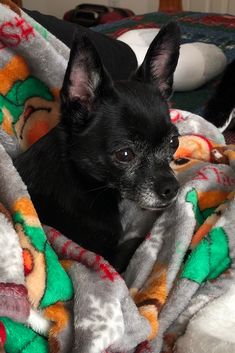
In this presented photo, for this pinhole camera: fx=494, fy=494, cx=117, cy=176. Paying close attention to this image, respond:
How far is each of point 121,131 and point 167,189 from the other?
0.16 meters

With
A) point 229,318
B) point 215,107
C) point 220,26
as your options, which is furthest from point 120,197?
point 220,26

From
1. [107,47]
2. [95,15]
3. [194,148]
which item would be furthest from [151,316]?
[95,15]

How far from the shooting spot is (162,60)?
124 cm

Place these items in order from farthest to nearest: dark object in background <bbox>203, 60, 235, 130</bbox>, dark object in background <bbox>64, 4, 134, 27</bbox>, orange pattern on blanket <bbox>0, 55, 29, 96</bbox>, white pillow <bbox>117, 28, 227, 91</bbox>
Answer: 1. dark object in background <bbox>64, 4, 134, 27</bbox>
2. white pillow <bbox>117, 28, 227, 91</bbox>
3. dark object in background <bbox>203, 60, 235, 130</bbox>
4. orange pattern on blanket <bbox>0, 55, 29, 96</bbox>

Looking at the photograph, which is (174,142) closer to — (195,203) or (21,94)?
(195,203)

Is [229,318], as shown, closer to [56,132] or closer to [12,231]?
[12,231]

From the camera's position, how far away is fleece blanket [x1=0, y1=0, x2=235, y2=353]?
0.83 m

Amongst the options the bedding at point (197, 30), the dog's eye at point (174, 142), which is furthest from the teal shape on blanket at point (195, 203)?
the bedding at point (197, 30)

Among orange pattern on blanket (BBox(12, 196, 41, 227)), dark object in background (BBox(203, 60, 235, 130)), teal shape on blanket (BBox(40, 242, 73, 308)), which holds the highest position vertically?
orange pattern on blanket (BBox(12, 196, 41, 227))

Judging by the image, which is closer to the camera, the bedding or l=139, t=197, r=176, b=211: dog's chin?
l=139, t=197, r=176, b=211: dog's chin

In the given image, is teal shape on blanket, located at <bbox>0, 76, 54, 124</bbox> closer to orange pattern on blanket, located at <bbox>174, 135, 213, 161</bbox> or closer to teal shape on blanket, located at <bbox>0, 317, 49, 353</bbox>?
orange pattern on blanket, located at <bbox>174, 135, 213, 161</bbox>

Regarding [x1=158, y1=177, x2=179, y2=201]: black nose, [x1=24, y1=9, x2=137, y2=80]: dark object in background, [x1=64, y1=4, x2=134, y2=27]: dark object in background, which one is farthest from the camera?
[x1=64, y1=4, x2=134, y2=27]: dark object in background

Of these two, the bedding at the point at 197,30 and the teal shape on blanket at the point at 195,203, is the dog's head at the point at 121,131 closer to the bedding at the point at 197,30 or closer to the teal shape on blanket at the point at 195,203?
the teal shape on blanket at the point at 195,203

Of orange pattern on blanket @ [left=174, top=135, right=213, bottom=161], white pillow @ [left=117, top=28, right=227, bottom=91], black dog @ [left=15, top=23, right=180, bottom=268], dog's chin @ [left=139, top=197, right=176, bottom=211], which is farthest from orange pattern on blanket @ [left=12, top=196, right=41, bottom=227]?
white pillow @ [left=117, top=28, right=227, bottom=91]
